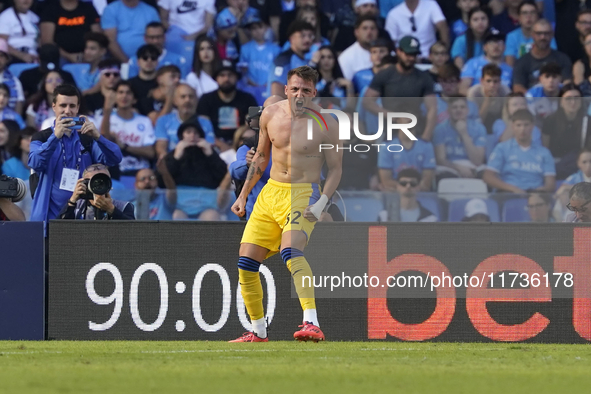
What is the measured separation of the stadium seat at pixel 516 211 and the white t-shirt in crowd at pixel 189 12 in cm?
577

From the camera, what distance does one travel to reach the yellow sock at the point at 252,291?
7516 millimetres

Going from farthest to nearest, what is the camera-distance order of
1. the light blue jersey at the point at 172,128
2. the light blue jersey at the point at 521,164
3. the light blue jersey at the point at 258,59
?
the light blue jersey at the point at 258,59 < the light blue jersey at the point at 172,128 < the light blue jersey at the point at 521,164

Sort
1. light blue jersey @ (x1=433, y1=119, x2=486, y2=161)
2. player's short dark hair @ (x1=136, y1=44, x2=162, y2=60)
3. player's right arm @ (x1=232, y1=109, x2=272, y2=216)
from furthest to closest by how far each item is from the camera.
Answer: player's short dark hair @ (x1=136, y1=44, x2=162, y2=60) → light blue jersey @ (x1=433, y1=119, x2=486, y2=161) → player's right arm @ (x1=232, y1=109, x2=272, y2=216)

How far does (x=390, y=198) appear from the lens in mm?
9023

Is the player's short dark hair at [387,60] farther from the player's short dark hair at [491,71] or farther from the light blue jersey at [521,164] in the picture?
the light blue jersey at [521,164]

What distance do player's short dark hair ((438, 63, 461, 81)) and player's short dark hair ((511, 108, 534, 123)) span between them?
227cm

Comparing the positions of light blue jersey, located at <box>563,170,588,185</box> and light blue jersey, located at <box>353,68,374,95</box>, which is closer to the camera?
light blue jersey, located at <box>563,170,588,185</box>

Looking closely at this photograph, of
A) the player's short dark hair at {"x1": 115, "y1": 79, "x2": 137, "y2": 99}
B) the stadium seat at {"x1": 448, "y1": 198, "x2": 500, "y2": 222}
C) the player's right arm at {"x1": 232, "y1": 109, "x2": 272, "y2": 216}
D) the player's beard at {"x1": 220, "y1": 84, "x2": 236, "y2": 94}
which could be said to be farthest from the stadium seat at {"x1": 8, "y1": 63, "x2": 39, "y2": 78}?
the stadium seat at {"x1": 448, "y1": 198, "x2": 500, "y2": 222}

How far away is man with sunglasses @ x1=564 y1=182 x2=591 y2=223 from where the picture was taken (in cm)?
860

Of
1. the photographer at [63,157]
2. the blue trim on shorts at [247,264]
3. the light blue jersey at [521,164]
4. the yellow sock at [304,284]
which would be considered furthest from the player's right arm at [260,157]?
the light blue jersey at [521,164]

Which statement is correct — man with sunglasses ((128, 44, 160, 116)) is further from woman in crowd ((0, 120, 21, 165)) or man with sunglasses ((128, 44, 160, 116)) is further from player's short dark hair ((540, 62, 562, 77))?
player's short dark hair ((540, 62, 562, 77))

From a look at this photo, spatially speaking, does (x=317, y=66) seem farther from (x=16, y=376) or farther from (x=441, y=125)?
(x=16, y=376)

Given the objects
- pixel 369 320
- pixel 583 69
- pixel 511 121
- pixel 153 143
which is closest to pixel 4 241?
pixel 369 320

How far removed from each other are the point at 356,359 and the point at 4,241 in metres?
3.60
